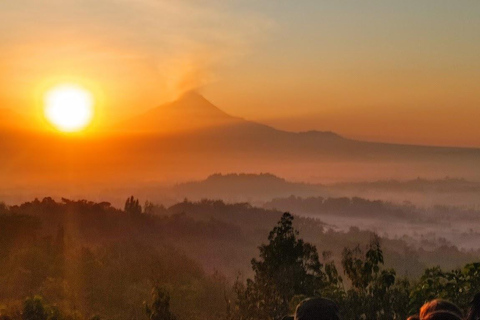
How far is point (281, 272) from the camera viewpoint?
1505 inches

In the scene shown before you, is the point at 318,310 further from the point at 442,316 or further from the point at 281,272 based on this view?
the point at 281,272

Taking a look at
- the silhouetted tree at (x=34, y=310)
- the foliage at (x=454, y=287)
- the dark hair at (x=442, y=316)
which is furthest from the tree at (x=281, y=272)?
the dark hair at (x=442, y=316)

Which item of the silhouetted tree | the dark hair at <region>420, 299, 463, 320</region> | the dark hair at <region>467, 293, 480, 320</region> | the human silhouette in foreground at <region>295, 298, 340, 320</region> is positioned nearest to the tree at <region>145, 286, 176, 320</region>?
the silhouetted tree

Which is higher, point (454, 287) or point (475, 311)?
point (475, 311)

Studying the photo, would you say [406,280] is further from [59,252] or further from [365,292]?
[59,252]

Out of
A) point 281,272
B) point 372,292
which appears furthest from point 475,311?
point 281,272

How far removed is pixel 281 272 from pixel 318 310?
1220 inches

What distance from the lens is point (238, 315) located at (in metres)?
41.4

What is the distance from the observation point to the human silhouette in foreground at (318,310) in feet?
24.8

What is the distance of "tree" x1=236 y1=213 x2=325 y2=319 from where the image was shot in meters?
37.7

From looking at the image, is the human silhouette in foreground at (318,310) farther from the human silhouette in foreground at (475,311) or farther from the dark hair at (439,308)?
the human silhouette in foreground at (475,311)

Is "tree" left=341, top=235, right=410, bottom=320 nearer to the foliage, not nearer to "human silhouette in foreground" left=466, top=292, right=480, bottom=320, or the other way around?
the foliage

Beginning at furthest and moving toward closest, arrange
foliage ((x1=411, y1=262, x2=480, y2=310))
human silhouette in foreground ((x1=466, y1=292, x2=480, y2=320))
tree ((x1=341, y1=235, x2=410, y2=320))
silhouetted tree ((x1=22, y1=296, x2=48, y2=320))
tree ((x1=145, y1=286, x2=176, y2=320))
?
silhouetted tree ((x1=22, y1=296, x2=48, y2=320)) < tree ((x1=145, y1=286, x2=176, y2=320)) < tree ((x1=341, y1=235, x2=410, y2=320)) < foliage ((x1=411, y1=262, x2=480, y2=310)) < human silhouette in foreground ((x1=466, y1=292, x2=480, y2=320))

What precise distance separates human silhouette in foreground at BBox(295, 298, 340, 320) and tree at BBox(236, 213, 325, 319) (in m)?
30.0
